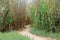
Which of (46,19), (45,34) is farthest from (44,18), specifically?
(45,34)

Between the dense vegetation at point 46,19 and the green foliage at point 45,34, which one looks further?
the dense vegetation at point 46,19

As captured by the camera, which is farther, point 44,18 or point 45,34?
point 44,18

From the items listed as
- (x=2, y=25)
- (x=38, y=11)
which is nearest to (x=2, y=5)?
(x=2, y=25)

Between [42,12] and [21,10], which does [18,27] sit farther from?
[42,12]

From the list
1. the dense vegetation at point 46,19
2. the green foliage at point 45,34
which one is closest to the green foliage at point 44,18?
the dense vegetation at point 46,19

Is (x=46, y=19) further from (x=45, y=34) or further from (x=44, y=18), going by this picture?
(x=45, y=34)

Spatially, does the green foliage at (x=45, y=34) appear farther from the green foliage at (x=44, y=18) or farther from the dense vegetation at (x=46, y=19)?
the green foliage at (x=44, y=18)

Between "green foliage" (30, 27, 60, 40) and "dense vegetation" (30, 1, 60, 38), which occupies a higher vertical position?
"dense vegetation" (30, 1, 60, 38)

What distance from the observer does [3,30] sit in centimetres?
884

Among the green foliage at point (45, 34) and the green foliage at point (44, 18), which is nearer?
the green foliage at point (45, 34)

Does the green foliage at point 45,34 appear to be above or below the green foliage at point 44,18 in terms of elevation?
below

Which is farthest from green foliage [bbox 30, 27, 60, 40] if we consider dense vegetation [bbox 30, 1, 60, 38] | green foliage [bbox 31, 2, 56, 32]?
green foliage [bbox 31, 2, 56, 32]

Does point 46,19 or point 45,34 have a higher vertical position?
point 46,19

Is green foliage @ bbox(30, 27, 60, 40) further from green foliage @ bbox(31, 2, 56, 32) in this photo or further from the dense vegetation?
green foliage @ bbox(31, 2, 56, 32)
